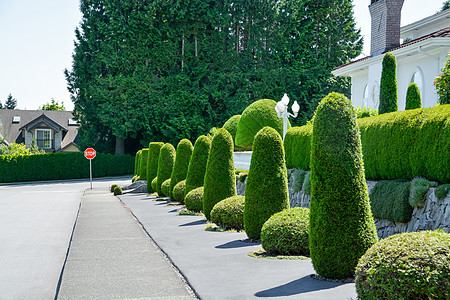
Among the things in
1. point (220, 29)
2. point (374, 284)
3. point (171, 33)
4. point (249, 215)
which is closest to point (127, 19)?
point (171, 33)

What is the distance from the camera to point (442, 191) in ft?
26.1

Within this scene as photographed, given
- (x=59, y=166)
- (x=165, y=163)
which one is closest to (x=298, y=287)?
(x=165, y=163)

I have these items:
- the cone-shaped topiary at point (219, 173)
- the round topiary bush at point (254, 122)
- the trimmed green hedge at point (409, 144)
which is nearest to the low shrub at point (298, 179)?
the cone-shaped topiary at point (219, 173)

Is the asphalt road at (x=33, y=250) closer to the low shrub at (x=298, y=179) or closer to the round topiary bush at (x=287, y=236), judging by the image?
the round topiary bush at (x=287, y=236)

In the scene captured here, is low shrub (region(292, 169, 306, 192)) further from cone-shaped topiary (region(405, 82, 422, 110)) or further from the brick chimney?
the brick chimney

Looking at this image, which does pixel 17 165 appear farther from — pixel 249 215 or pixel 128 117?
pixel 249 215

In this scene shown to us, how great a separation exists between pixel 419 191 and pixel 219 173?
264 inches

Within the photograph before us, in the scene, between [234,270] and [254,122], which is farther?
[254,122]

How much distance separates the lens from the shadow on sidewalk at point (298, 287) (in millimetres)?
6090

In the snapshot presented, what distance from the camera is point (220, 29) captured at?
1919 inches

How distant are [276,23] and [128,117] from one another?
19150 mm

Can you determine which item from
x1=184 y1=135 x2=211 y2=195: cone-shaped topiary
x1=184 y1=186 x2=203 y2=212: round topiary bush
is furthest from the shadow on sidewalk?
x1=184 y1=135 x2=211 y2=195: cone-shaped topiary

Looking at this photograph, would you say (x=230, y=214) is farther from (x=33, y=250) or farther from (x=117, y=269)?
(x=33, y=250)

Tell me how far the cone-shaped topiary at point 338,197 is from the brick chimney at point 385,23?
17.5 meters
